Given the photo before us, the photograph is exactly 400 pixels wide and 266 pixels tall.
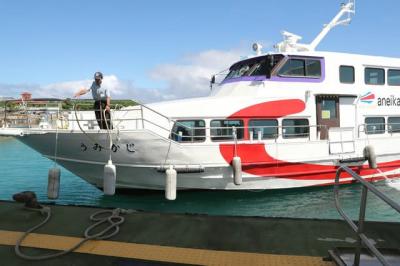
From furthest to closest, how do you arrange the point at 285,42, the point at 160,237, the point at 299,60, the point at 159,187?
the point at 285,42
the point at 299,60
the point at 159,187
the point at 160,237

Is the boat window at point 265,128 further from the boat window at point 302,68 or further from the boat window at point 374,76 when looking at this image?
the boat window at point 374,76

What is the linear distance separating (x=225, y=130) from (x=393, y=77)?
20.5 ft

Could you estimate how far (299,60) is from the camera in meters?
10.4

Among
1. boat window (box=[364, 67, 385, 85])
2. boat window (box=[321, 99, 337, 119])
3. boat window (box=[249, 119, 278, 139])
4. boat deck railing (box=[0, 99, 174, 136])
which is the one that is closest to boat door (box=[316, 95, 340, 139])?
boat window (box=[321, 99, 337, 119])

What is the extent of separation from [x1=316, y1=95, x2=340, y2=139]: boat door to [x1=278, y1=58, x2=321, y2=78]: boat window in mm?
745

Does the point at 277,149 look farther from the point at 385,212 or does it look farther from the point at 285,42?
the point at 285,42

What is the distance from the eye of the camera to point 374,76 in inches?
445

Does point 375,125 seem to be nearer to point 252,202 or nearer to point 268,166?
point 268,166

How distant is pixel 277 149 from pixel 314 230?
503 centimetres

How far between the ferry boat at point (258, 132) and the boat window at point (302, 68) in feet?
0.09

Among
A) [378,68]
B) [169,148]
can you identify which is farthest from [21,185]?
[378,68]

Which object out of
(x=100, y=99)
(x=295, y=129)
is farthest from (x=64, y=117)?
(x=295, y=129)

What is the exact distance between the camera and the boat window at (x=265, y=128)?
31.0ft

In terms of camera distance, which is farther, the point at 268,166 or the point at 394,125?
the point at 394,125
